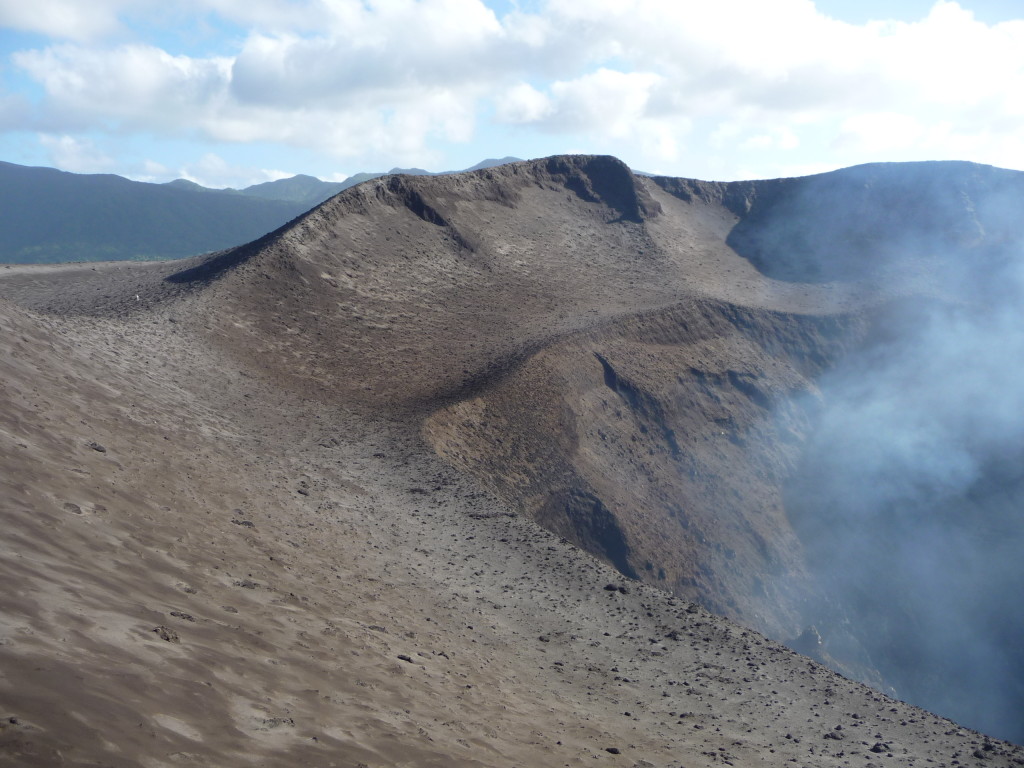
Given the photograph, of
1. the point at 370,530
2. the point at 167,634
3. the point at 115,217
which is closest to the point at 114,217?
the point at 115,217

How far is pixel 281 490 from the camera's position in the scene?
12422 millimetres

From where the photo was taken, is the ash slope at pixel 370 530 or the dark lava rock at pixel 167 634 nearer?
the ash slope at pixel 370 530

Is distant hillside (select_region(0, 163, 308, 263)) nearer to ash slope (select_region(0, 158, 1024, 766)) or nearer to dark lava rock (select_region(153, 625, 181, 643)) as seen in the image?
ash slope (select_region(0, 158, 1024, 766))

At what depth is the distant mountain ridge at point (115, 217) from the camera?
309ft

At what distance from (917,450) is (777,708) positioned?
19.4m

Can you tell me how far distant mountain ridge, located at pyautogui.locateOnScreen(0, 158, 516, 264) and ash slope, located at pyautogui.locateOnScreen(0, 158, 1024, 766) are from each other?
251 feet

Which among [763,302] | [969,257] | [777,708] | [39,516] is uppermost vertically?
[969,257]

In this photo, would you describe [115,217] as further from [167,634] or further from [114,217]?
[167,634]

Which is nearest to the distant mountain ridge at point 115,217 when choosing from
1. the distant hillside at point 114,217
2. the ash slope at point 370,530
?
the distant hillside at point 114,217

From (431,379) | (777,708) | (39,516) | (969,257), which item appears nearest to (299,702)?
(39,516)

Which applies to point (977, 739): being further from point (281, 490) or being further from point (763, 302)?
point (763, 302)

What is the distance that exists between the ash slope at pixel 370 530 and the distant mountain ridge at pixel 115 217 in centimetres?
7655

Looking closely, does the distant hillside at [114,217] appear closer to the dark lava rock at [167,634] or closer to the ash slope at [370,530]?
the ash slope at [370,530]

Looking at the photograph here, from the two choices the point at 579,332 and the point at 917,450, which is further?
the point at 917,450
